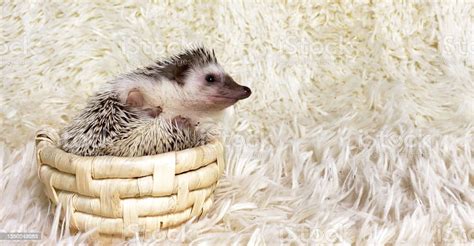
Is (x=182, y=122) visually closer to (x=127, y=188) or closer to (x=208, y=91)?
(x=208, y=91)

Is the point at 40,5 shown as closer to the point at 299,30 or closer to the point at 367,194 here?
the point at 299,30

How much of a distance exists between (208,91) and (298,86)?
657 mm

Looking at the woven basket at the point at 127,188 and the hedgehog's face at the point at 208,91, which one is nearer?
the woven basket at the point at 127,188

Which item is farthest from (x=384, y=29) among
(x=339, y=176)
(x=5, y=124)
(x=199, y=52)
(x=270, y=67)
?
A: (x=5, y=124)

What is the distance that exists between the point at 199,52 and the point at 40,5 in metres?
0.76

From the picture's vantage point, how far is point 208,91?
1473mm

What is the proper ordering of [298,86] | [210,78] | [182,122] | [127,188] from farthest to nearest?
[298,86] → [210,78] → [182,122] → [127,188]

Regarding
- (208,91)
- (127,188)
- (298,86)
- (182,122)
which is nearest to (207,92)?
(208,91)

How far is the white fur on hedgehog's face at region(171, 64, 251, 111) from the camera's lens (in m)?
1.46

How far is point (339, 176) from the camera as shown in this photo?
163 cm

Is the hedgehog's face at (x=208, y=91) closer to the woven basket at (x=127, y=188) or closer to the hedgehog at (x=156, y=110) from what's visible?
the hedgehog at (x=156, y=110)

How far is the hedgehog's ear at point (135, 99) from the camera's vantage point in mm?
1382

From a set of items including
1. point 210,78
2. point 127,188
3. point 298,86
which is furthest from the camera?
point 298,86

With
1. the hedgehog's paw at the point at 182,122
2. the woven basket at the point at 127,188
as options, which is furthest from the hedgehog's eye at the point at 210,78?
the woven basket at the point at 127,188
